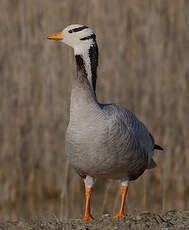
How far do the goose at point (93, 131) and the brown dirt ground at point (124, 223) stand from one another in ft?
0.80

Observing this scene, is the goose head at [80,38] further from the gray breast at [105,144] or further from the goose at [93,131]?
the gray breast at [105,144]

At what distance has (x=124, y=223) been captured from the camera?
4.24 metres

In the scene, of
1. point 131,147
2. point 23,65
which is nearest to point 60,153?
point 23,65

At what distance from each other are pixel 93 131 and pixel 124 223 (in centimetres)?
77

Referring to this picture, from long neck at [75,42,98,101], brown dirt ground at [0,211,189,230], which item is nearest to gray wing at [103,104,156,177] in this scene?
long neck at [75,42,98,101]

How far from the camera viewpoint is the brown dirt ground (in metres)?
4.14

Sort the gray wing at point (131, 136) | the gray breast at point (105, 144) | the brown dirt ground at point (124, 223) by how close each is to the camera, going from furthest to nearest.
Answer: the gray wing at point (131, 136) → the gray breast at point (105, 144) → the brown dirt ground at point (124, 223)

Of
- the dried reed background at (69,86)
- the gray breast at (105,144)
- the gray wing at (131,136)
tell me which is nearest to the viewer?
the gray breast at (105,144)

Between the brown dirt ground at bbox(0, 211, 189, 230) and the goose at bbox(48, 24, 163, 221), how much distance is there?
0.24m

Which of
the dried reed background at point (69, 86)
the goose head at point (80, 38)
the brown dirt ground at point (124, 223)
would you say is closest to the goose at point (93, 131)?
the goose head at point (80, 38)

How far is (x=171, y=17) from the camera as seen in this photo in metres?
8.05

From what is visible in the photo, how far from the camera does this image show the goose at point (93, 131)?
4.31 meters

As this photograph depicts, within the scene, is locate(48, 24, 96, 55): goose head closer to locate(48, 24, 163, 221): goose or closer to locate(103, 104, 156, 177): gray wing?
locate(48, 24, 163, 221): goose

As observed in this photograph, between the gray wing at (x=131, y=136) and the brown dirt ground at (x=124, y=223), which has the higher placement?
the gray wing at (x=131, y=136)
